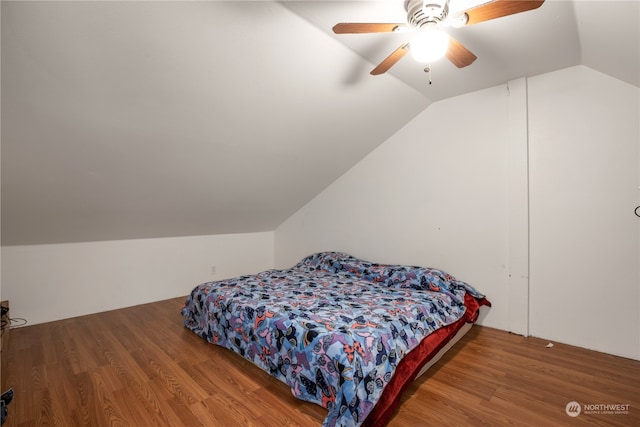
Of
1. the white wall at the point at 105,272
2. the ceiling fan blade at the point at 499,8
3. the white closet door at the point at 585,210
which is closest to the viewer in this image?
the ceiling fan blade at the point at 499,8

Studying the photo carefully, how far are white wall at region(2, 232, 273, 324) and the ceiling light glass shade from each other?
3.52 metres

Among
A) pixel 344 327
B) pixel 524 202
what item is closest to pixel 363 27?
pixel 344 327

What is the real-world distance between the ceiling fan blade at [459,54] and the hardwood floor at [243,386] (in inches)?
78.7

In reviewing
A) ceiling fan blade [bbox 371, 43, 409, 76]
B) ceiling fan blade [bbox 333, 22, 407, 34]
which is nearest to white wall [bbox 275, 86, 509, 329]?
ceiling fan blade [bbox 371, 43, 409, 76]

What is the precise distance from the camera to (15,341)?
2656 mm

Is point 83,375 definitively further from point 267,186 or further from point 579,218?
point 579,218

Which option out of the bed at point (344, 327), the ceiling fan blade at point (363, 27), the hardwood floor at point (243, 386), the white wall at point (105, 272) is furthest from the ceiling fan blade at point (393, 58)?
the white wall at point (105, 272)

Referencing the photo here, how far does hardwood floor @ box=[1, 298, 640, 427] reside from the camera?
1.66 meters

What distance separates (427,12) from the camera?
1.47 m

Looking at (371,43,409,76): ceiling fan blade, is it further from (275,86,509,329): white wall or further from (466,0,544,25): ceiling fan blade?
(275,86,509,329): white wall

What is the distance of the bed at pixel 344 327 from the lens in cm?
160

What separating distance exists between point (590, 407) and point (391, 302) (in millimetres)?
1229

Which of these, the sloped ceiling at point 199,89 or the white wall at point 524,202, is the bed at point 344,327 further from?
the sloped ceiling at point 199,89

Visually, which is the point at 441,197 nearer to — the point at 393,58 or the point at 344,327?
the point at 393,58
